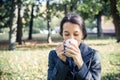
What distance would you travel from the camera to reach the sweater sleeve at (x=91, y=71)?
3029 mm

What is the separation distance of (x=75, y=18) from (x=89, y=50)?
35 centimetres

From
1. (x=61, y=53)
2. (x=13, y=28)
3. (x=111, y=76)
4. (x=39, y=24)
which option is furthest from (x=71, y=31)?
(x=39, y=24)

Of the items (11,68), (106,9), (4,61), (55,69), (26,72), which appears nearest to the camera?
(55,69)

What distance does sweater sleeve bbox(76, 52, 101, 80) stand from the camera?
9.94 feet

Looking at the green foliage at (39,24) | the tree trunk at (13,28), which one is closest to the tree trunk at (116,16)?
the tree trunk at (13,28)

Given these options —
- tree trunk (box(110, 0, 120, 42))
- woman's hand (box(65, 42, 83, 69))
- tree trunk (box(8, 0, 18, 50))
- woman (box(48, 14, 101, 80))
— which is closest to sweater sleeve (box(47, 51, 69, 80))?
woman (box(48, 14, 101, 80))

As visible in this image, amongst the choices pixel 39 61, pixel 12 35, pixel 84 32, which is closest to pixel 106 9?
pixel 12 35

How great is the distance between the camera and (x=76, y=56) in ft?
9.64

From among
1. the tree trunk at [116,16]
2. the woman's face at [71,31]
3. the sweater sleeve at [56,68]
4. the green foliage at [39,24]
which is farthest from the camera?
the green foliage at [39,24]

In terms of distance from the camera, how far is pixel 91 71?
322 cm

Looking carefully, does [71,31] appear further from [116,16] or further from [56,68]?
[116,16]

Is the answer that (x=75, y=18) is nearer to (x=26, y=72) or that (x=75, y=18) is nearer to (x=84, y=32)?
(x=84, y=32)

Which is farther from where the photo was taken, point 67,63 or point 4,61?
point 4,61

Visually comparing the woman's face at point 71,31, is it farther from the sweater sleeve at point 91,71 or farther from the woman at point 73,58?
the sweater sleeve at point 91,71
